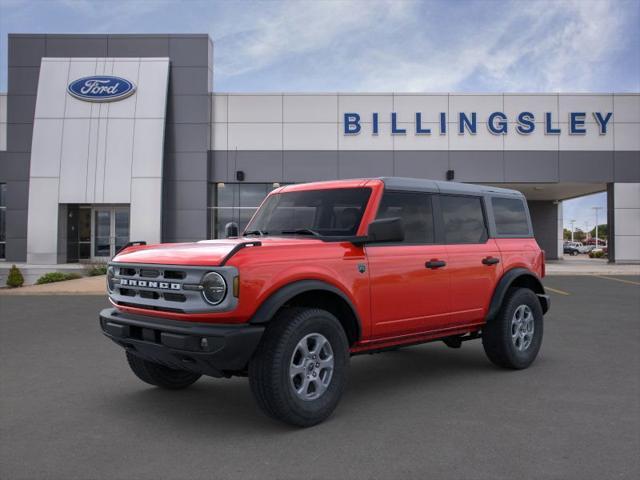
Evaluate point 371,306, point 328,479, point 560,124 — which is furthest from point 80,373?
point 560,124

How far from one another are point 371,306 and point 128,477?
2.23m

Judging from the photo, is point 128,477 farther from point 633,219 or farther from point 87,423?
point 633,219

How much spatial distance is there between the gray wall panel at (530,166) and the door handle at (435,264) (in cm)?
2245

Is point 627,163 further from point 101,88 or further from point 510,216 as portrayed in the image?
point 101,88

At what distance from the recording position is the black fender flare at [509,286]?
5902 millimetres

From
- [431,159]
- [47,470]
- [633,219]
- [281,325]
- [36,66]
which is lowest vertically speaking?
[47,470]

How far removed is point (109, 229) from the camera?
2722 centimetres

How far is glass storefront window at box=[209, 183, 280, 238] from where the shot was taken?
88.0 feet

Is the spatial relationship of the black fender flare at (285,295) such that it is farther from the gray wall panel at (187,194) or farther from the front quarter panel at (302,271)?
the gray wall panel at (187,194)

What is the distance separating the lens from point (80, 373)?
605 cm

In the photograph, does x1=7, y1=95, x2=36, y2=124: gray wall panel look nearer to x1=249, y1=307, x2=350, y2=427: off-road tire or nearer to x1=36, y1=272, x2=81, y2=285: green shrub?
x1=36, y1=272, x2=81, y2=285: green shrub

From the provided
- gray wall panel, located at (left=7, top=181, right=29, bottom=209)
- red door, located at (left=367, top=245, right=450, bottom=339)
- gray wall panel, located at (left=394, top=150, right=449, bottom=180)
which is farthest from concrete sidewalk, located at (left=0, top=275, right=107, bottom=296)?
gray wall panel, located at (left=394, top=150, right=449, bottom=180)

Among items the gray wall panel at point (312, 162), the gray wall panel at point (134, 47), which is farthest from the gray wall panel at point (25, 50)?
A: the gray wall panel at point (312, 162)

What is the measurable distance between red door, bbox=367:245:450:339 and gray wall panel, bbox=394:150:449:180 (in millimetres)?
21285
